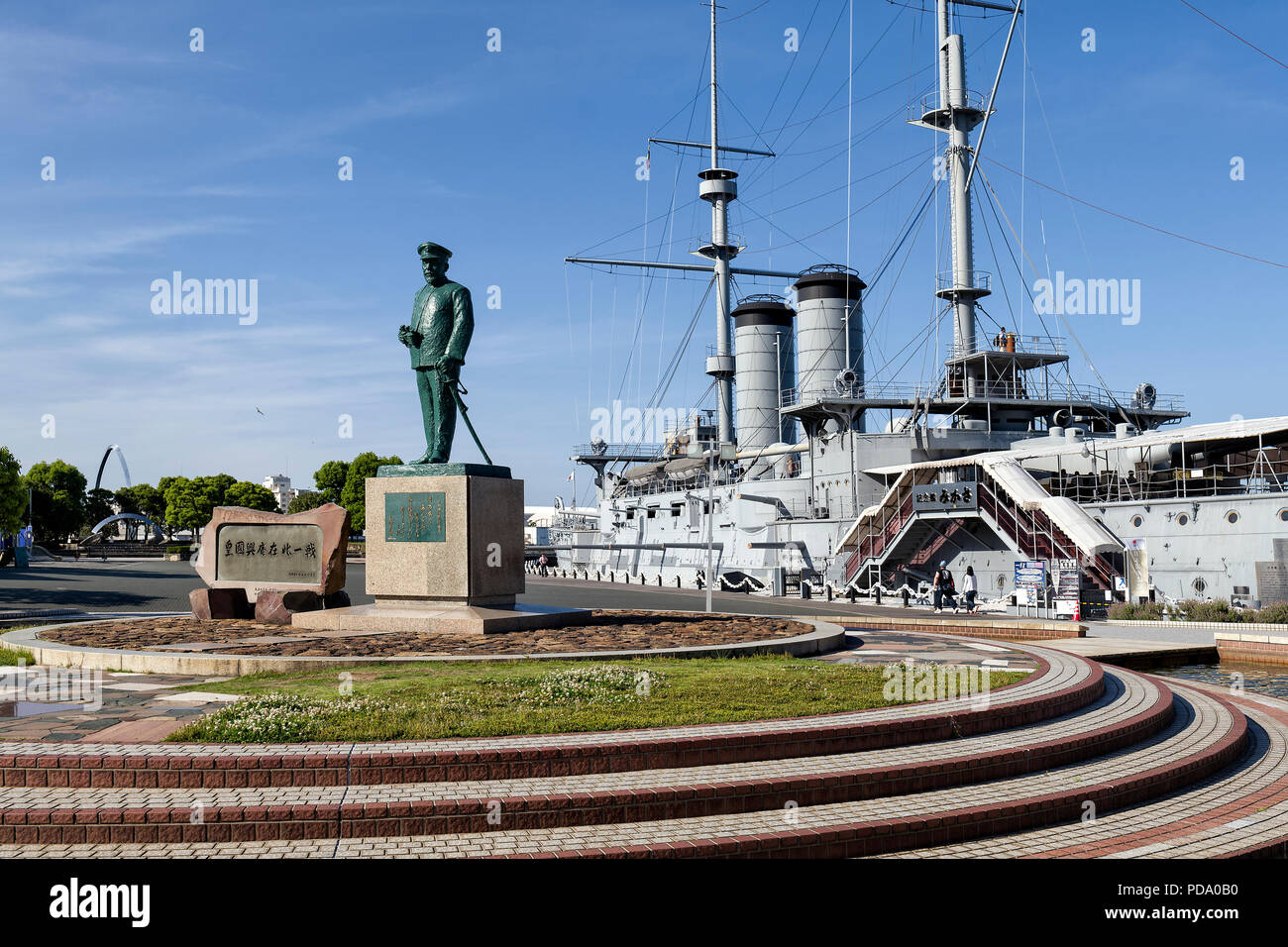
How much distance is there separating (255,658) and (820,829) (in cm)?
812

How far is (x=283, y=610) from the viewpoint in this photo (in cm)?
1712

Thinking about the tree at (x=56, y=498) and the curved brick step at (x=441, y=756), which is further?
the tree at (x=56, y=498)

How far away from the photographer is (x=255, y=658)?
1223 centimetres

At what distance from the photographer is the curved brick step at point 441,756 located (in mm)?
7402

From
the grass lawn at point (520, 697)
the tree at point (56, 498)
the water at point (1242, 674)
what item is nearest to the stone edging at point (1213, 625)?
the water at point (1242, 674)

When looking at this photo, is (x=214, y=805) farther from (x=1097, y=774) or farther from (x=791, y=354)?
(x=791, y=354)

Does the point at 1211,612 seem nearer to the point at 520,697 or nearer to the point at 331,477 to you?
the point at 520,697

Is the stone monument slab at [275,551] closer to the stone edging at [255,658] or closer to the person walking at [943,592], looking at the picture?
the stone edging at [255,658]

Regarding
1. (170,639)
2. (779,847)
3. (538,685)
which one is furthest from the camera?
(170,639)

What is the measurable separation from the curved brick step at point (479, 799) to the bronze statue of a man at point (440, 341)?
9.85 metres

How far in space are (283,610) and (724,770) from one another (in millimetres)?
11537

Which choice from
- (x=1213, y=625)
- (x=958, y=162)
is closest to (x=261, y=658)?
(x=1213, y=625)
